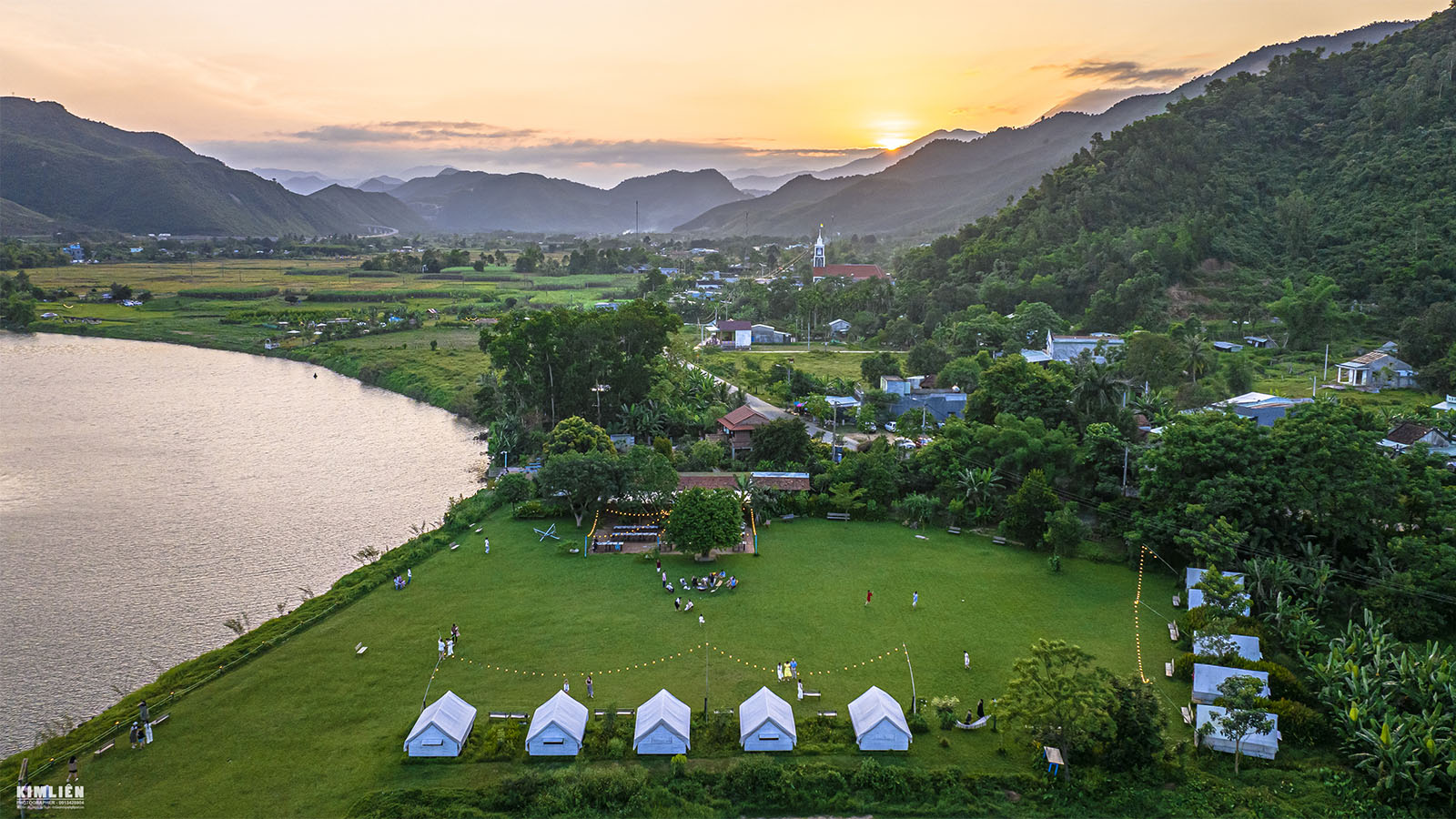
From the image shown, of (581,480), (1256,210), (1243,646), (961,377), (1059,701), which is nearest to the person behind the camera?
(1059,701)

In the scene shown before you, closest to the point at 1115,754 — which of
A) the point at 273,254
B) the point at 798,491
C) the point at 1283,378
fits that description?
the point at 798,491

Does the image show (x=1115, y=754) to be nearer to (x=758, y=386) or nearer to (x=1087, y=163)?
(x=758, y=386)

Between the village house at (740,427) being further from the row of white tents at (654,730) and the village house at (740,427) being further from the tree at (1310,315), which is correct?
the tree at (1310,315)

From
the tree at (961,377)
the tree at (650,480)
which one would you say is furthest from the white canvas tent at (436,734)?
the tree at (961,377)

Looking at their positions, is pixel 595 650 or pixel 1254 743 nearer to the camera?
pixel 1254 743

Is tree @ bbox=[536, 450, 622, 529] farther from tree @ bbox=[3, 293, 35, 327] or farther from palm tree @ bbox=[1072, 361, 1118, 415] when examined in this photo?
tree @ bbox=[3, 293, 35, 327]

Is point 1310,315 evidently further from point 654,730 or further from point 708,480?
point 654,730

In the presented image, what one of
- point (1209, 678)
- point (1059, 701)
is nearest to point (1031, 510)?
point (1209, 678)
